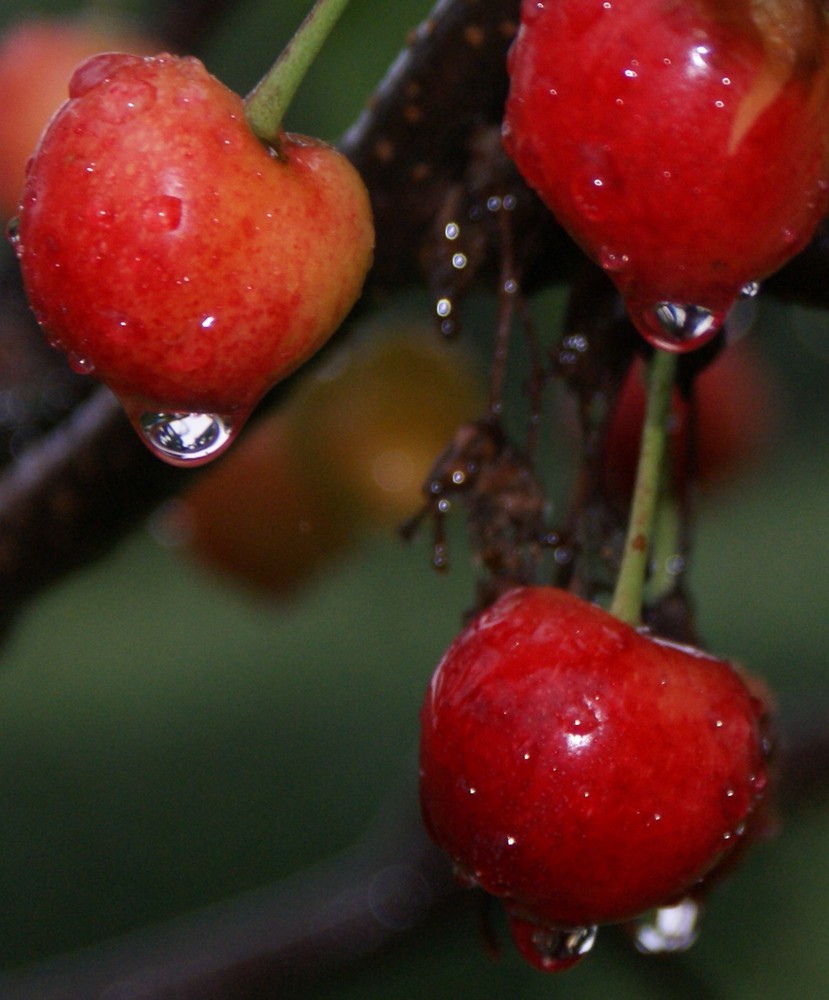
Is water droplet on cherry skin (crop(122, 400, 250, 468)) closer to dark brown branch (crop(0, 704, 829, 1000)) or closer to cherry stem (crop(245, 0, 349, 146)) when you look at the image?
cherry stem (crop(245, 0, 349, 146))

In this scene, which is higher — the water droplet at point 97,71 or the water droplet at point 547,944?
the water droplet at point 97,71

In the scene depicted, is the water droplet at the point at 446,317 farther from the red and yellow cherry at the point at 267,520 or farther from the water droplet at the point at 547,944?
the red and yellow cherry at the point at 267,520

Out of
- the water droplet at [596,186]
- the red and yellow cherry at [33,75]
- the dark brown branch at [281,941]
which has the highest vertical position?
the water droplet at [596,186]

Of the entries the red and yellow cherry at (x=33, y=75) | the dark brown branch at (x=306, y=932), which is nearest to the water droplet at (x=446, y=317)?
the red and yellow cherry at (x=33, y=75)

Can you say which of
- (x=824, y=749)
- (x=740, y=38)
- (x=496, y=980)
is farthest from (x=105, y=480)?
(x=496, y=980)

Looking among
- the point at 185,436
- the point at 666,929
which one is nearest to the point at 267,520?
the point at 666,929

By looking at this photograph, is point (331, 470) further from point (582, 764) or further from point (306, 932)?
point (582, 764)
